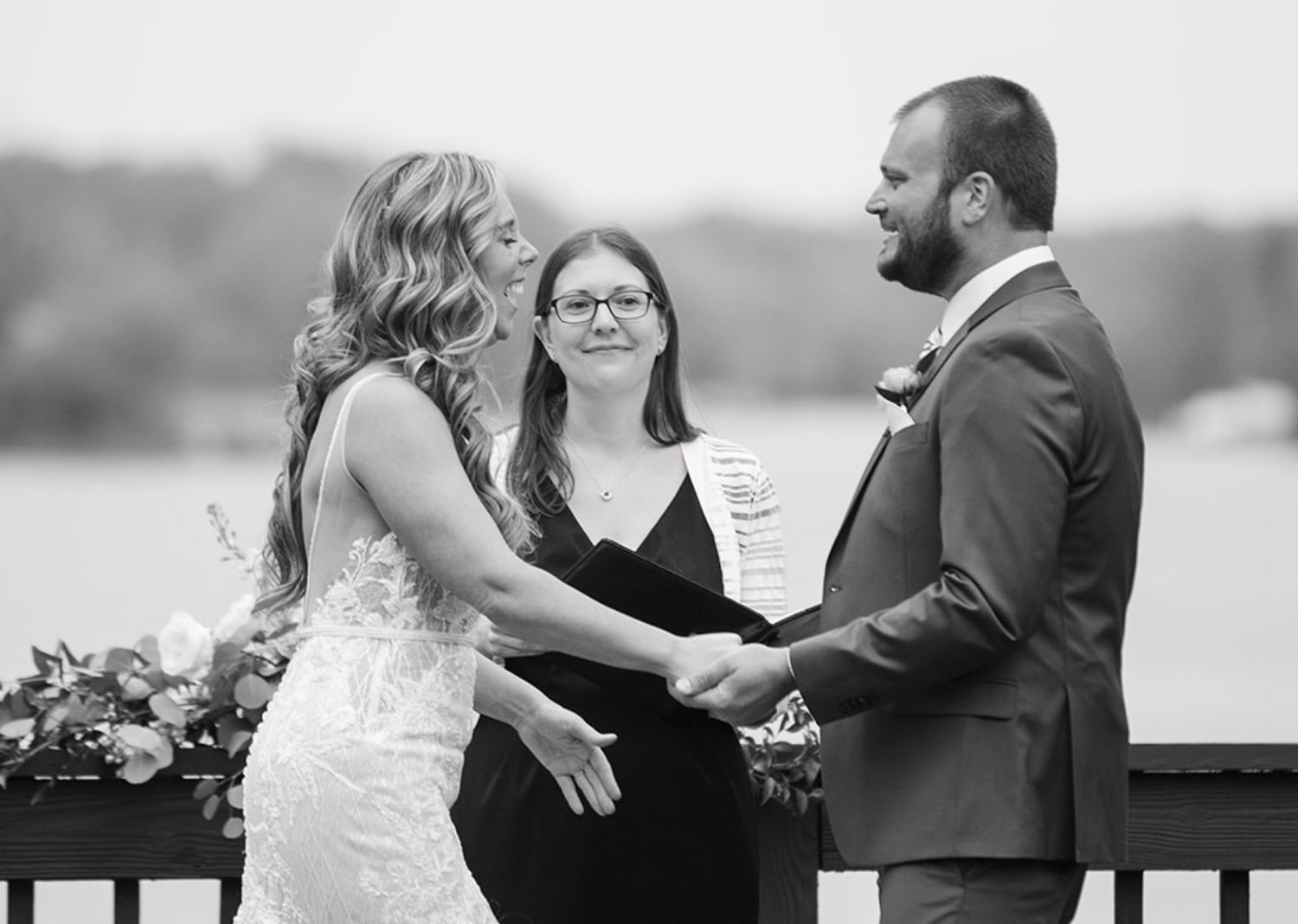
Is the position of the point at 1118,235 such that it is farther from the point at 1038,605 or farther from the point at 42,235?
the point at 42,235

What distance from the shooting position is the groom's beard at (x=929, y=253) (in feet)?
6.27

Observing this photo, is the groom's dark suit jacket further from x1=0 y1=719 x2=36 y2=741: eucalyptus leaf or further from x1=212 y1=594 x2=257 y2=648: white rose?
x1=0 y1=719 x2=36 y2=741: eucalyptus leaf

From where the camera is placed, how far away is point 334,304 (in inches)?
77.2

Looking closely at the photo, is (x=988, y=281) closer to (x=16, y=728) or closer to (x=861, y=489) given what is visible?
(x=861, y=489)

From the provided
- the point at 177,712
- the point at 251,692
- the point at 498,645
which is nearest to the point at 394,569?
the point at 498,645

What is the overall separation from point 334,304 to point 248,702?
0.76 meters

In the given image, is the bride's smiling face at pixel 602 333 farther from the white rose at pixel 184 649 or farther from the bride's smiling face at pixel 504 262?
the white rose at pixel 184 649

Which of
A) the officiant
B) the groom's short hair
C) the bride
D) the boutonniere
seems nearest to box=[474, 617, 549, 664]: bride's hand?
the officiant

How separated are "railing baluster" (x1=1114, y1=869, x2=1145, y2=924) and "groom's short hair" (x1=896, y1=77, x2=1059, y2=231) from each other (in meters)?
1.16

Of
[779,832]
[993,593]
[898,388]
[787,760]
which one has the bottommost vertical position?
[779,832]

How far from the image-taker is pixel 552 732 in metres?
2.20

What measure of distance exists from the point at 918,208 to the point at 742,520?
0.77 metres

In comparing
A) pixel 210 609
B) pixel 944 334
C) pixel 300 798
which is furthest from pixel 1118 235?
pixel 300 798

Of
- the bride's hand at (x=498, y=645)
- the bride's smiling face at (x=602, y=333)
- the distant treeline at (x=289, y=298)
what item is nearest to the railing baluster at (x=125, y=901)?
the bride's hand at (x=498, y=645)
